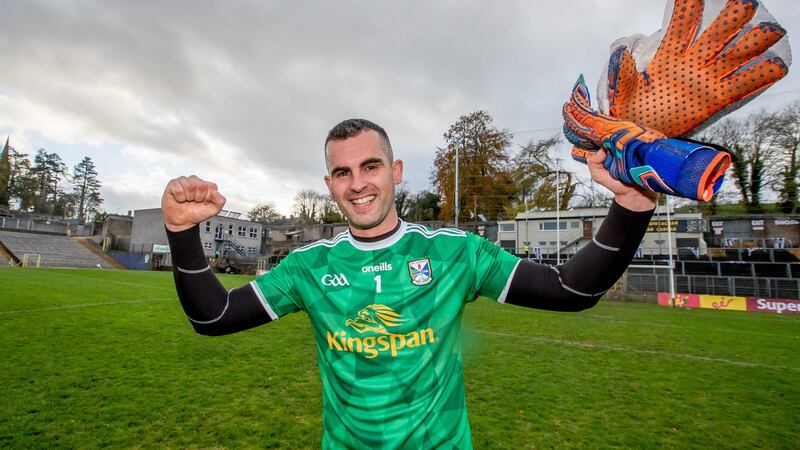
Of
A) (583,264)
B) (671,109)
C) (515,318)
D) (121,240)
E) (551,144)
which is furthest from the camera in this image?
(121,240)

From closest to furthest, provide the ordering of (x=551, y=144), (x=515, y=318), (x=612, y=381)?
(x=612, y=381)
(x=515, y=318)
(x=551, y=144)

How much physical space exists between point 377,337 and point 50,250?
58248 millimetres

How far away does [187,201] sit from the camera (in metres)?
1.81

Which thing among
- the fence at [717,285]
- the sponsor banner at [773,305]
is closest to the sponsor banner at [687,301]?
the fence at [717,285]

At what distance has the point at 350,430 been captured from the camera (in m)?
1.80

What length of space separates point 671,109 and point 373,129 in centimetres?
140

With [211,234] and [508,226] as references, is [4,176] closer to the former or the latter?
[211,234]

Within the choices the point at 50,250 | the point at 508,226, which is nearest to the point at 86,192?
the point at 50,250

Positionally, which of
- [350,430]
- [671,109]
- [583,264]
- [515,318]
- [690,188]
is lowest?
[515,318]

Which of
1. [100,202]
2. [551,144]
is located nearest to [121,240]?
[100,202]

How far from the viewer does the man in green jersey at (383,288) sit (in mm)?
1739

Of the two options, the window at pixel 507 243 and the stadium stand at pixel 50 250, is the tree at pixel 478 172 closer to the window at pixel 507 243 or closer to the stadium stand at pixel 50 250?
the window at pixel 507 243

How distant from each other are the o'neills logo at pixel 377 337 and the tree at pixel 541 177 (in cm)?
4251

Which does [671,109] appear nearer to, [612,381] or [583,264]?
[583,264]
